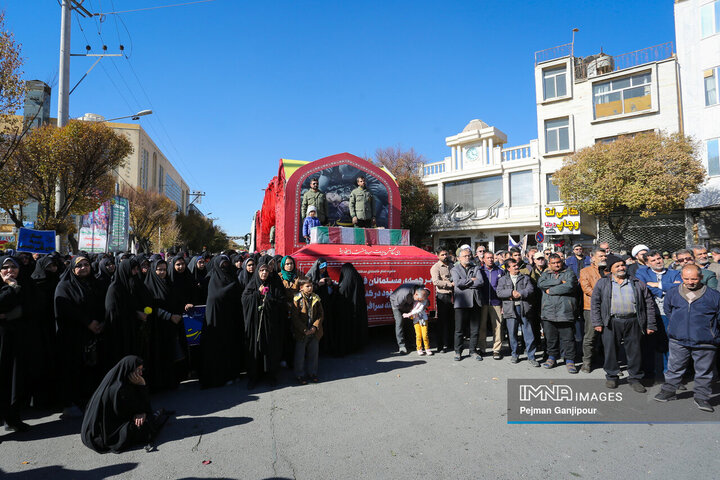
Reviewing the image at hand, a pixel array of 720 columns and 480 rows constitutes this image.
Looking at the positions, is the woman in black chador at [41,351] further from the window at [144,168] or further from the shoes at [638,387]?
the window at [144,168]

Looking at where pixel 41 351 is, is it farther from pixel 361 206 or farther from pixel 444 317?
pixel 361 206

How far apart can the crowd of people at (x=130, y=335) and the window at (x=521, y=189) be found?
19.4 meters

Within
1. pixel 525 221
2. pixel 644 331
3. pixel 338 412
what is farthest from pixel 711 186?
pixel 338 412

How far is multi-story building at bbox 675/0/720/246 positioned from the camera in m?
16.6

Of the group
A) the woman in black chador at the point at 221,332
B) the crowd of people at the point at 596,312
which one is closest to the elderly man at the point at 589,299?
the crowd of people at the point at 596,312

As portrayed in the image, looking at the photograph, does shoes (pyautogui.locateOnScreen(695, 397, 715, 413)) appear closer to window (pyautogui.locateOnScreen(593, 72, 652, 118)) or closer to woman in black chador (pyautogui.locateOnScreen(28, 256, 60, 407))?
woman in black chador (pyautogui.locateOnScreen(28, 256, 60, 407))

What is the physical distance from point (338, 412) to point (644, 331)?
12.4 ft

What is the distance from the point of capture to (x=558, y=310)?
522 cm

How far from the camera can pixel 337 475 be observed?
2797 mm

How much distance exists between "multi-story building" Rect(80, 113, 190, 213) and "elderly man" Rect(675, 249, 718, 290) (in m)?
41.9

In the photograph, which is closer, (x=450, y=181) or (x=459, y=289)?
(x=459, y=289)

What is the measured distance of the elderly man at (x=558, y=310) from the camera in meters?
5.18

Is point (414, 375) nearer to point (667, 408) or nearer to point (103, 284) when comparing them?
point (667, 408)

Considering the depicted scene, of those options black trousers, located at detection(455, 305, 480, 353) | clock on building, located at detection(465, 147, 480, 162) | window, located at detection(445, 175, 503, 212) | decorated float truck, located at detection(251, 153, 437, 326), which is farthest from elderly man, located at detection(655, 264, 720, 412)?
clock on building, located at detection(465, 147, 480, 162)
